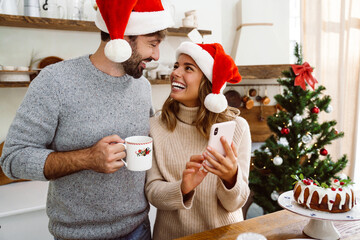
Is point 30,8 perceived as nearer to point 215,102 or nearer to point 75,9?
point 75,9

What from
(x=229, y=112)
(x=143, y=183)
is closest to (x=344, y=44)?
(x=229, y=112)

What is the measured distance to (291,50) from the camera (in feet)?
12.6

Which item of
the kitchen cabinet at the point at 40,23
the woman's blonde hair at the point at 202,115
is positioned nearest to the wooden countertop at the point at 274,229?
the woman's blonde hair at the point at 202,115

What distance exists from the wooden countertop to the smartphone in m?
0.25

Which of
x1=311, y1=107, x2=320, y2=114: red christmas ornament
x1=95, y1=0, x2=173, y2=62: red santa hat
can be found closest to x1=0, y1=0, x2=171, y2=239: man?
x1=95, y1=0, x2=173, y2=62: red santa hat

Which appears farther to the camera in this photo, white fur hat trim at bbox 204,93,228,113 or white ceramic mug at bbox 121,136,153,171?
white fur hat trim at bbox 204,93,228,113

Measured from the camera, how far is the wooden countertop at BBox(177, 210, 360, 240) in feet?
3.43

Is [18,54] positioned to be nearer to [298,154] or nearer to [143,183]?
[143,183]

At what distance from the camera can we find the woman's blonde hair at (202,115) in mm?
1383

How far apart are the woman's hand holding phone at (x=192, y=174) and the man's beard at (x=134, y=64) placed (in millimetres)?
421

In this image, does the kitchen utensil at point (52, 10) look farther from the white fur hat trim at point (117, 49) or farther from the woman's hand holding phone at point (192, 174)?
the woman's hand holding phone at point (192, 174)

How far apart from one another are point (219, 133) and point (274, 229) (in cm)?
42

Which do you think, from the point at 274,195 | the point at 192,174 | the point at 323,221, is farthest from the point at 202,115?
the point at 274,195

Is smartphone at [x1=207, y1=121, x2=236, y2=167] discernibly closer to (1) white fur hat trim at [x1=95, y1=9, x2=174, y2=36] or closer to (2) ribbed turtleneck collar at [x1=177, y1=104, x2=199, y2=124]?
(2) ribbed turtleneck collar at [x1=177, y1=104, x2=199, y2=124]
